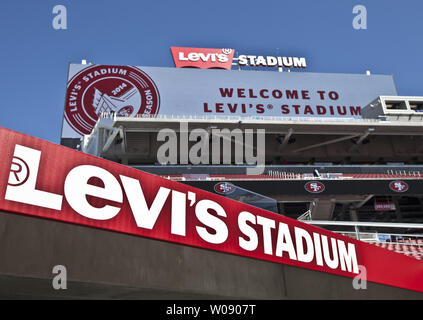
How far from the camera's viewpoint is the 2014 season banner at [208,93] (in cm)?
5266

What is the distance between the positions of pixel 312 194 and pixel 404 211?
1619cm

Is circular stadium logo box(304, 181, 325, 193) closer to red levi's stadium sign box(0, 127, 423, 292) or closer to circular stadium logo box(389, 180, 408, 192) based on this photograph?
circular stadium logo box(389, 180, 408, 192)

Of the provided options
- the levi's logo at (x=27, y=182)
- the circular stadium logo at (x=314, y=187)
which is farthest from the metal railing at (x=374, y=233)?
the circular stadium logo at (x=314, y=187)

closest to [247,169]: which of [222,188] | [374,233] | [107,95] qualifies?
[222,188]

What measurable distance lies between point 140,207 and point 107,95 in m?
51.4

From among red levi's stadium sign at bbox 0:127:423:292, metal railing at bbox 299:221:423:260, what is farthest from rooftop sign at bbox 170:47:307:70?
red levi's stadium sign at bbox 0:127:423:292

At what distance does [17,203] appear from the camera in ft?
12.5

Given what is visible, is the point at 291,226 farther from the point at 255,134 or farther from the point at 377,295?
the point at 255,134

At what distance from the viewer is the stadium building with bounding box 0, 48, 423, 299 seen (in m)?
4.40

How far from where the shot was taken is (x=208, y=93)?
55938 mm

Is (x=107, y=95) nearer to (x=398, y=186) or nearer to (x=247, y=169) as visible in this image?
(x=247, y=169)

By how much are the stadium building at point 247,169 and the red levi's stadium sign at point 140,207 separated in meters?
0.09

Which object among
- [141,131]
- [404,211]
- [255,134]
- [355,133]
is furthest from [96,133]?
[404,211]
